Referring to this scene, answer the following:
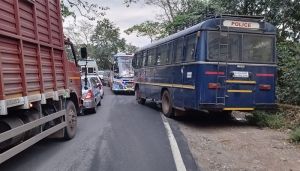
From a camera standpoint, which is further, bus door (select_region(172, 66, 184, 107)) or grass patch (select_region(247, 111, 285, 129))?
bus door (select_region(172, 66, 184, 107))

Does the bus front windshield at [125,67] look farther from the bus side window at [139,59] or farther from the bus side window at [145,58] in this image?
the bus side window at [145,58]

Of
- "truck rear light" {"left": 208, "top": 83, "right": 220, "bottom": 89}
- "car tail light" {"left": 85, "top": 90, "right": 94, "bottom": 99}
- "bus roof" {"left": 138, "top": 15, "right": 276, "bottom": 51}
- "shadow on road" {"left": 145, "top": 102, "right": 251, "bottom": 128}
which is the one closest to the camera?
"truck rear light" {"left": 208, "top": 83, "right": 220, "bottom": 89}

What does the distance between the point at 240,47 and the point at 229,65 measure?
26.6 inches

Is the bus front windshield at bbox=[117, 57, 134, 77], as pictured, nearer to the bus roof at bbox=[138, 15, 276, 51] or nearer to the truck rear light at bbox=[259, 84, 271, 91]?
the bus roof at bbox=[138, 15, 276, 51]

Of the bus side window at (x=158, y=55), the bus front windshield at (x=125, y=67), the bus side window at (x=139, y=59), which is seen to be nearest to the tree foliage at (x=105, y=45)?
the bus front windshield at (x=125, y=67)

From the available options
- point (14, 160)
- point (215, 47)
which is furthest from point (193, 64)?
point (14, 160)

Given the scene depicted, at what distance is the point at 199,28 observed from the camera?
476 inches

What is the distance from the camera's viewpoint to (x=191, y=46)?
12.8 m

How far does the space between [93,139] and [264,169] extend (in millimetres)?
4668

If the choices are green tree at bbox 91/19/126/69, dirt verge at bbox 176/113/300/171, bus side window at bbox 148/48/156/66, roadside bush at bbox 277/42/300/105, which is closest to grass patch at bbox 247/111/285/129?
dirt verge at bbox 176/113/300/171

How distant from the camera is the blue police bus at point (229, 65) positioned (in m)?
11.9

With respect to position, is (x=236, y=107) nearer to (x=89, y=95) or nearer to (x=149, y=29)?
(x=89, y=95)

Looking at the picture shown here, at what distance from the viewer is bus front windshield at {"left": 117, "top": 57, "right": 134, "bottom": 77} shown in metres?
31.0

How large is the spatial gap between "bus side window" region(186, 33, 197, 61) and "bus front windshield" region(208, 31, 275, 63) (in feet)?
1.95
